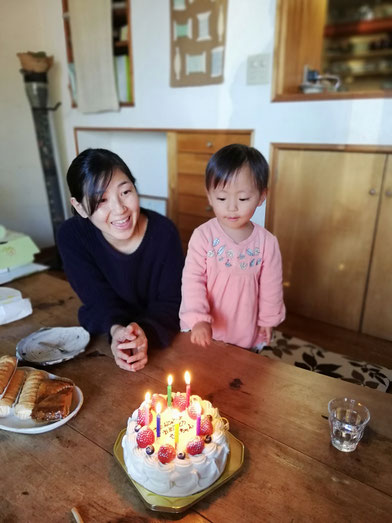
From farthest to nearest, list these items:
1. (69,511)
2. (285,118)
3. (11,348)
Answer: (285,118)
(11,348)
(69,511)

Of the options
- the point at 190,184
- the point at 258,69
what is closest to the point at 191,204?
the point at 190,184

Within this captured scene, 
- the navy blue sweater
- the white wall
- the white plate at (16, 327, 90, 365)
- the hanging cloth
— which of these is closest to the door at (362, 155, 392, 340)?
the white wall

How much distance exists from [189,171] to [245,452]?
88.0 inches

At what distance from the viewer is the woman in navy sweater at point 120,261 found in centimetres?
99

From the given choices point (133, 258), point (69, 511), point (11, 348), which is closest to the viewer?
point (69, 511)

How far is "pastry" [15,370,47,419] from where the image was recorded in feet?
2.53

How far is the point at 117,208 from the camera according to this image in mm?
1009

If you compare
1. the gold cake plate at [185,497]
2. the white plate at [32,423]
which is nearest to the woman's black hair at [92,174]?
the white plate at [32,423]

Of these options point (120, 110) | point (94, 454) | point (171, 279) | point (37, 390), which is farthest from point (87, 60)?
point (94, 454)

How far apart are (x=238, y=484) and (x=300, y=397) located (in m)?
0.26

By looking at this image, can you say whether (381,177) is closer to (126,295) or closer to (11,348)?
(126,295)

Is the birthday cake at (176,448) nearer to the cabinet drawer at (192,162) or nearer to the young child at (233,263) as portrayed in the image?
the young child at (233,263)

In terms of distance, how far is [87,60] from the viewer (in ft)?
9.27

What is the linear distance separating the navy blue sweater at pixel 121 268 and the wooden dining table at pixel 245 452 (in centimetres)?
20
